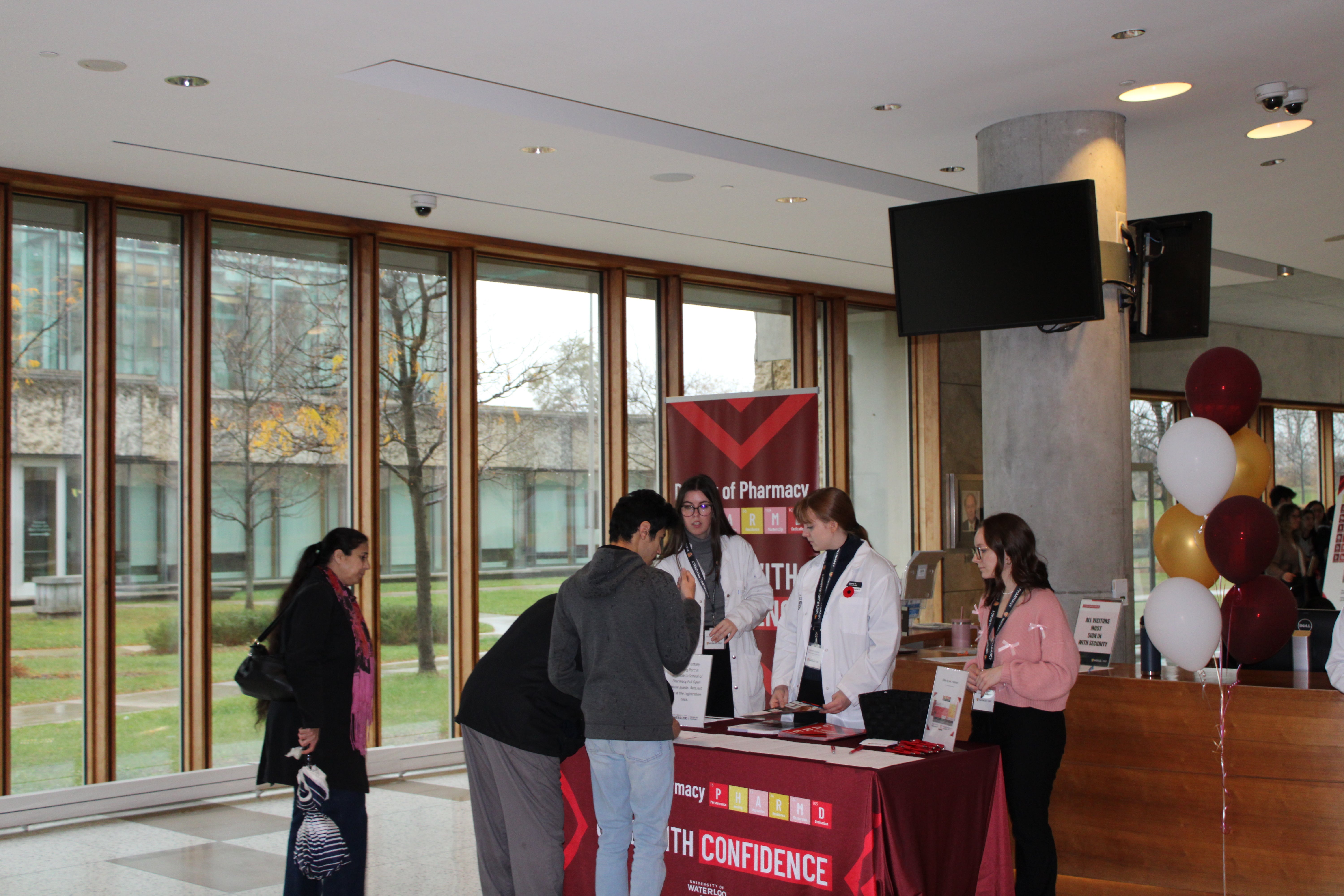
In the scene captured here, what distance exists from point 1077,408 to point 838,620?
2027mm

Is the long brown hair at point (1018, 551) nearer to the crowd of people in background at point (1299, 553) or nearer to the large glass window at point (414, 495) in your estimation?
the large glass window at point (414, 495)

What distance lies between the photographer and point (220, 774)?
23.7 ft

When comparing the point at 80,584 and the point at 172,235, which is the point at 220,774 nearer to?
the point at 80,584

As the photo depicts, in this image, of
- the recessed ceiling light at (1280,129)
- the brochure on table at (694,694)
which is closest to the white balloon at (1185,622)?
the brochure on table at (694,694)

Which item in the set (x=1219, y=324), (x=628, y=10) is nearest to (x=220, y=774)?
(x=628, y=10)

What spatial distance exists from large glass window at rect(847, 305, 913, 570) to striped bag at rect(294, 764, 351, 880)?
290 inches

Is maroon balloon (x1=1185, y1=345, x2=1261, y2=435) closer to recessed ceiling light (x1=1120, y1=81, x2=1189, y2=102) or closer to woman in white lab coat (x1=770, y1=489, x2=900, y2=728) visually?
recessed ceiling light (x1=1120, y1=81, x2=1189, y2=102)

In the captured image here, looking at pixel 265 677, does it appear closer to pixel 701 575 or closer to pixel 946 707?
pixel 701 575

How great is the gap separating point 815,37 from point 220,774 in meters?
5.37

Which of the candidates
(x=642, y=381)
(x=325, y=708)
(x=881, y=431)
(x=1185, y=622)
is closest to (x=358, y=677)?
(x=325, y=708)

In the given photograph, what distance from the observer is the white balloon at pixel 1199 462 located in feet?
15.7

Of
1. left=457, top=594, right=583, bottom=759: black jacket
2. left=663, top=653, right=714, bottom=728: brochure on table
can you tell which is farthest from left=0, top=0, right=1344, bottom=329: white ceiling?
left=663, top=653, right=714, bottom=728: brochure on table

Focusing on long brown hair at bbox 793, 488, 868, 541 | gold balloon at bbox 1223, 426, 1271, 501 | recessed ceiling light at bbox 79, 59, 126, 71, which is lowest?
long brown hair at bbox 793, 488, 868, 541

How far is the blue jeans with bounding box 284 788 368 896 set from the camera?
4137mm
